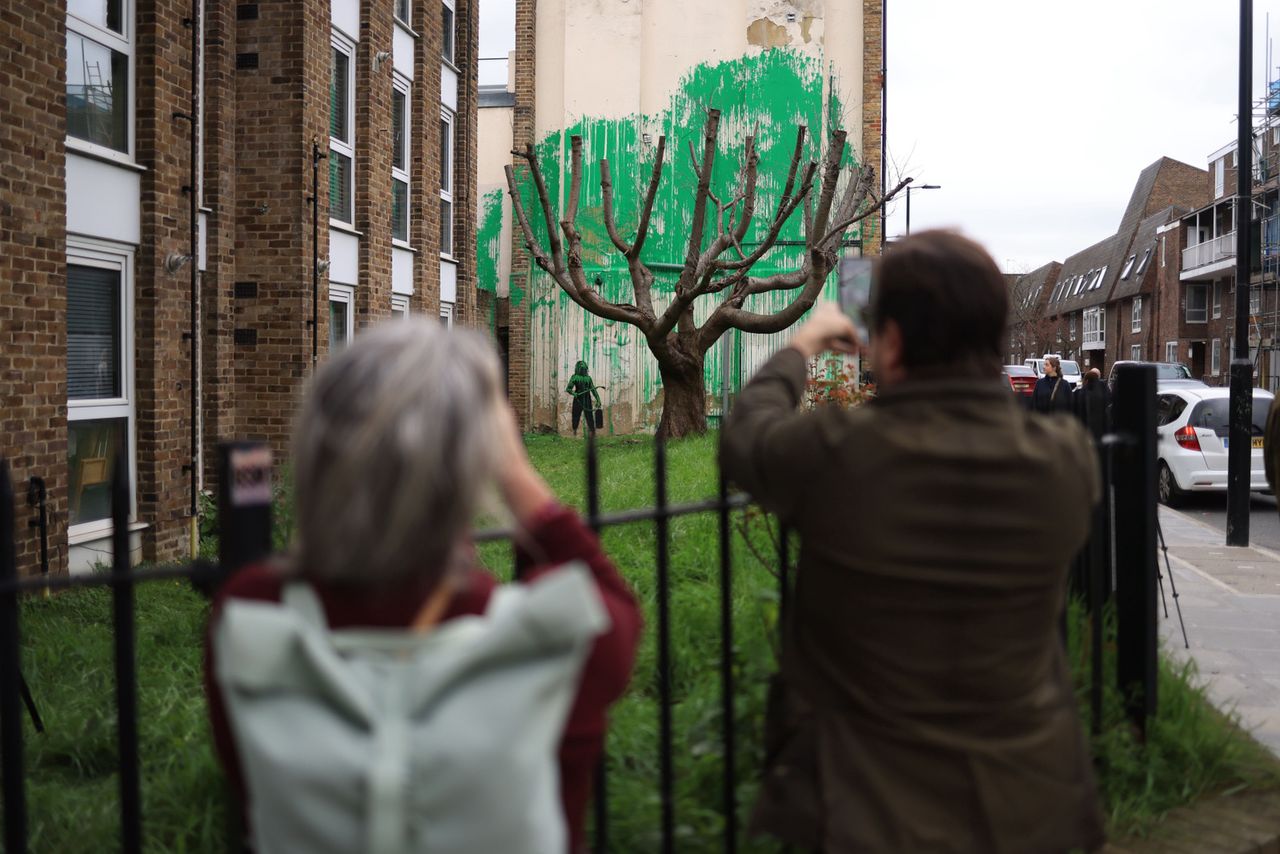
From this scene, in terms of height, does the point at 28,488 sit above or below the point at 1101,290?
below

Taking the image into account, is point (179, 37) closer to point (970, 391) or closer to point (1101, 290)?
point (970, 391)

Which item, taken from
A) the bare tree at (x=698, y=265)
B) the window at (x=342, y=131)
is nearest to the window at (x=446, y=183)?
the bare tree at (x=698, y=265)

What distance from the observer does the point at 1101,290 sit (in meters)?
70.1

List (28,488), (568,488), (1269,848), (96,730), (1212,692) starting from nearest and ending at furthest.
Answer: (1269,848) → (96,730) → (1212,692) → (28,488) → (568,488)

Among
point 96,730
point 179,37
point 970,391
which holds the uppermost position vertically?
point 179,37

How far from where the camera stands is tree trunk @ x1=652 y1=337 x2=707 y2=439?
21062 mm

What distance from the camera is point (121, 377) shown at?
10.0 metres

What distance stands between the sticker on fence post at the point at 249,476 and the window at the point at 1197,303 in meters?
59.7

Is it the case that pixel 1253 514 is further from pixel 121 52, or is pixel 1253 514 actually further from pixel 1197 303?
pixel 1197 303

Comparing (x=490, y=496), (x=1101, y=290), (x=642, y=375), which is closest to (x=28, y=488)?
(x=490, y=496)

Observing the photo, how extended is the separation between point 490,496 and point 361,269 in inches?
574

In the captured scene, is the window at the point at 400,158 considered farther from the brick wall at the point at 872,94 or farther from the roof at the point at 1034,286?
the roof at the point at 1034,286

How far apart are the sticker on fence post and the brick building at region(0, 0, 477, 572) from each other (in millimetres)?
7091

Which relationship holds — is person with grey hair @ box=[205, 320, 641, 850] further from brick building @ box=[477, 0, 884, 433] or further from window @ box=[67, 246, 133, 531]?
brick building @ box=[477, 0, 884, 433]
